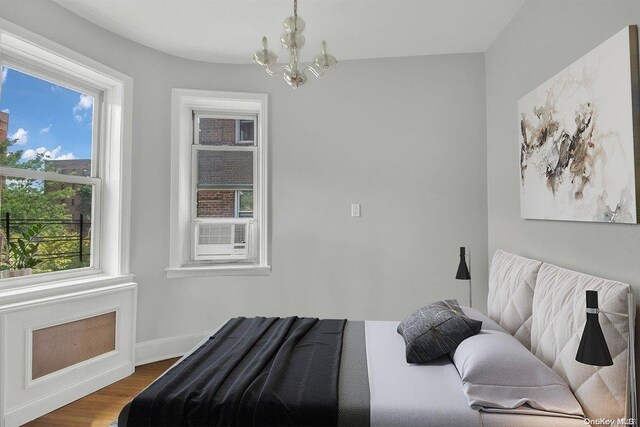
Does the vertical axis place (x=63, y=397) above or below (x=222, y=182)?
below

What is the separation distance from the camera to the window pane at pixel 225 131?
11.7 ft

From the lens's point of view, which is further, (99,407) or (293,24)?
(99,407)

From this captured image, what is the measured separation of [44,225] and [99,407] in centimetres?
132

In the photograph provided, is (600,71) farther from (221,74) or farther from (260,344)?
(221,74)

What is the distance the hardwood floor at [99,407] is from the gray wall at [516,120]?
9.49 feet

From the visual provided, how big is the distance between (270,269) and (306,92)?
171cm

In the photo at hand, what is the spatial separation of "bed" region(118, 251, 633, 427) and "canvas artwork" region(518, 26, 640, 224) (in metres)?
0.35

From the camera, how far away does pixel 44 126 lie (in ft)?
8.66

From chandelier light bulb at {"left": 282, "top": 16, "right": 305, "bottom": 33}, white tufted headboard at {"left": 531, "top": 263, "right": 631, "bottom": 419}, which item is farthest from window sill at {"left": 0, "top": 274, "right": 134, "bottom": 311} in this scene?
white tufted headboard at {"left": 531, "top": 263, "right": 631, "bottom": 419}

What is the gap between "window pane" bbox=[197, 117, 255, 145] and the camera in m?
3.55

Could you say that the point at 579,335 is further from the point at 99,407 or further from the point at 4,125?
the point at 4,125

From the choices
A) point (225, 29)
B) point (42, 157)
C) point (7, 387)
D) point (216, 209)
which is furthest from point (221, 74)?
point (7, 387)

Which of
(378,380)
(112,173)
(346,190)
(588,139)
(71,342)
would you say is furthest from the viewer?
(346,190)

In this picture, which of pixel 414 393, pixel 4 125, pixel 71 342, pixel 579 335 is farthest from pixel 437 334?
pixel 4 125
